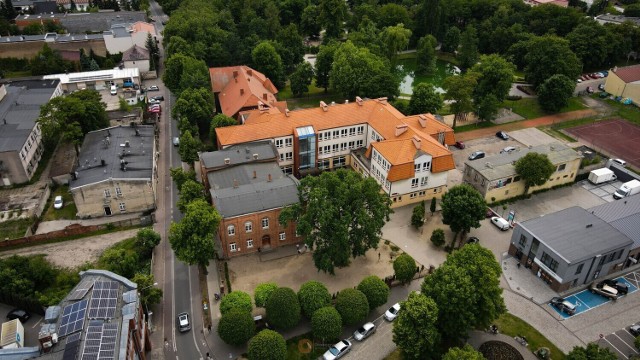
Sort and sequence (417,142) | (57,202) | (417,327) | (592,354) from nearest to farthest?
(592,354), (417,327), (417,142), (57,202)

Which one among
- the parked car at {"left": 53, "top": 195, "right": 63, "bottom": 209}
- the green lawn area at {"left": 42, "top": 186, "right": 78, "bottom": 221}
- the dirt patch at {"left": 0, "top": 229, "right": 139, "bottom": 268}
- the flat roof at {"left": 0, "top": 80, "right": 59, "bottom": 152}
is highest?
the flat roof at {"left": 0, "top": 80, "right": 59, "bottom": 152}

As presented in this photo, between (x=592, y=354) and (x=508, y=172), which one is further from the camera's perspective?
(x=508, y=172)

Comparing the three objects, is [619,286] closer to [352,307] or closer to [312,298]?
[352,307]

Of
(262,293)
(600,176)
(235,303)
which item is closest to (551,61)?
(600,176)

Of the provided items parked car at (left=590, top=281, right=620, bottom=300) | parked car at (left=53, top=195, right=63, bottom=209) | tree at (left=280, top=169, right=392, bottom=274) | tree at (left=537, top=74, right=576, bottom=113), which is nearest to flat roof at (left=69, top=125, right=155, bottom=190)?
parked car at (left=53, top=195, right=63, bottom=209)

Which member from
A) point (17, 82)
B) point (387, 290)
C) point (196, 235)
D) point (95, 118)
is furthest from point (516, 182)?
point (17, 82)

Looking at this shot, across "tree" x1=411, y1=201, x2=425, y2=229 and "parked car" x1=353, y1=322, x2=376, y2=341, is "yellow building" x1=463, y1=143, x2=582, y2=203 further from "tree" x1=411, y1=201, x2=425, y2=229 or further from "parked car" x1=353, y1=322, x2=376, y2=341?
"parked car" x1=353, y1=322, x2=376, y2=341

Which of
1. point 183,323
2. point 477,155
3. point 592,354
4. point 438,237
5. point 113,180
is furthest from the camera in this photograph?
point 477,155

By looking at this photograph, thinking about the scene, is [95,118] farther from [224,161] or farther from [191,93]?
[224,161]
